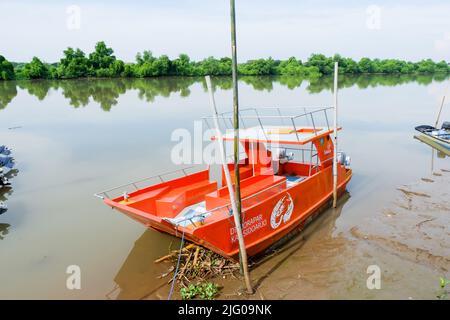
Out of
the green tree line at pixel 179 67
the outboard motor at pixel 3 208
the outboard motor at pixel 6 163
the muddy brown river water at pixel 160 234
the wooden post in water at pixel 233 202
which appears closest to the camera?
the wooden post in water at pixel 233 202

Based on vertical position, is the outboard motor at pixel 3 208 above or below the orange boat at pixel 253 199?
below

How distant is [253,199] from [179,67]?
2459 inches

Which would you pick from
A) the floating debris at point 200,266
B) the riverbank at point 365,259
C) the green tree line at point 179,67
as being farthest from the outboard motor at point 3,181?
the green tree line at point 179,67

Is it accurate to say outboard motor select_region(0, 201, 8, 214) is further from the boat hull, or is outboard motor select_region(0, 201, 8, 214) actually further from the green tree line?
the green tree line

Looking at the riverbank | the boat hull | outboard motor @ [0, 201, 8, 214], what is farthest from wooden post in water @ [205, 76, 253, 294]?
outboard motor @ [0, 201, 8, 214]

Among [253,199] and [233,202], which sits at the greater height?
[233,202]

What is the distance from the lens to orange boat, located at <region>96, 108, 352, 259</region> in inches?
245

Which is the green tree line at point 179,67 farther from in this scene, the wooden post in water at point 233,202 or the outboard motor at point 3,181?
the wooden post in water at point 233,202

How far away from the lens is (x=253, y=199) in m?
7.08

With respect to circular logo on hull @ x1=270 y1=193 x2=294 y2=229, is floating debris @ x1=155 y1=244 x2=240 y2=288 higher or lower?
lower

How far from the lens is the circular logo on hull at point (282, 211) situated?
7.12 meters

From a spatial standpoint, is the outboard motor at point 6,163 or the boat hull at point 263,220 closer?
the boat hull at point 263,220

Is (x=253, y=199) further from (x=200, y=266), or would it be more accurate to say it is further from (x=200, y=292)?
(x=200, y=292)

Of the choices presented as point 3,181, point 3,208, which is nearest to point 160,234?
point 3,208
